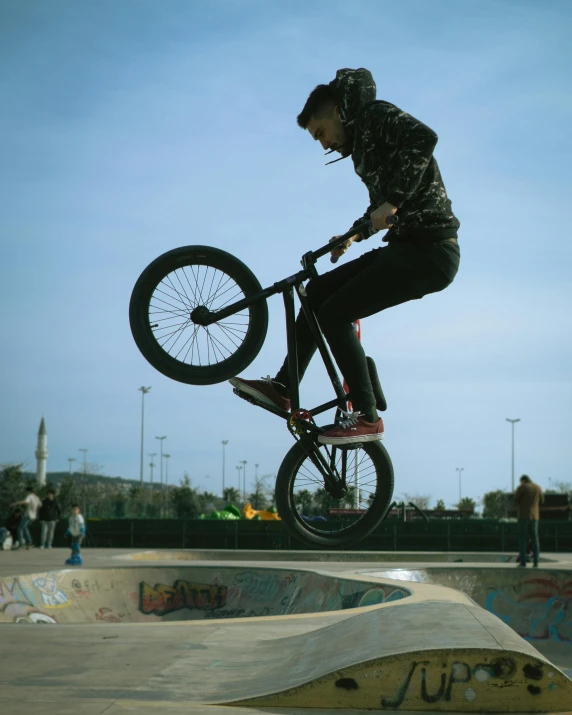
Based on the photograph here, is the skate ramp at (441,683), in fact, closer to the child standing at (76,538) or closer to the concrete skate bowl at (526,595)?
the concrete skate bowl at (526,595)

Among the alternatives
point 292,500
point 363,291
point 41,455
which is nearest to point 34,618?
point 292,500

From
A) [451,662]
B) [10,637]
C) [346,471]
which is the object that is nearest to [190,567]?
[10,637]

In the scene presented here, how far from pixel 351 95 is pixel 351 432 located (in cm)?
218

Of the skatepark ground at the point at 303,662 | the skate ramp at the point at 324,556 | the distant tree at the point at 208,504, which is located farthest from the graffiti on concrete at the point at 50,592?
the distant tree at the point at 208,504

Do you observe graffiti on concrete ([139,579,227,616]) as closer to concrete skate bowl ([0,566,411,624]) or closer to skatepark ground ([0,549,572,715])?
concrete skate bowl ([0,566,411,624])

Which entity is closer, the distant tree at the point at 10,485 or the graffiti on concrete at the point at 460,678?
the graffiti on concrete at the point at 460,678

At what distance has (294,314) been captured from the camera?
5906mm

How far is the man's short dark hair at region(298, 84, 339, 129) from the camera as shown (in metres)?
5.62

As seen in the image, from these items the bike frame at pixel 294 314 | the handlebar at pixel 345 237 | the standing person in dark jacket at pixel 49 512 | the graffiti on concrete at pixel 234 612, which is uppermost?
the handlebar at pixel 345 237

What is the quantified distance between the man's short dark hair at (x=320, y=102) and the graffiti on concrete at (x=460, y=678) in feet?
16.6

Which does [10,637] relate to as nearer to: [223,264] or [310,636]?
[310,636]

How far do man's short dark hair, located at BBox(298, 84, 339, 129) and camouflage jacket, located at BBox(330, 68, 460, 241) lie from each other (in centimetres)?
4

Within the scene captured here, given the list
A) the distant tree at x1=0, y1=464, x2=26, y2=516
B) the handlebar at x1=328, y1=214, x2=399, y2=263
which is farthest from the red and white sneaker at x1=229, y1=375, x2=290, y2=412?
the distant tree at x1=0, y1=464, x2=26, y2=516

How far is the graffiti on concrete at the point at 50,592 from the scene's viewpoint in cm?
1869
